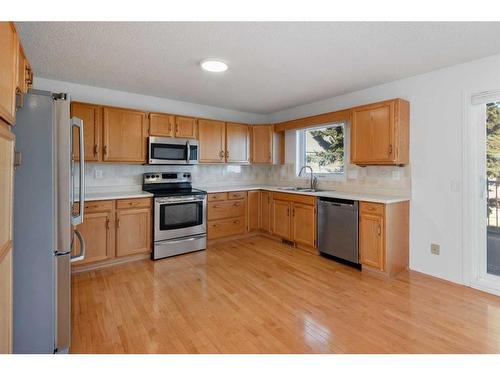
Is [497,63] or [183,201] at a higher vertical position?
[497,63]

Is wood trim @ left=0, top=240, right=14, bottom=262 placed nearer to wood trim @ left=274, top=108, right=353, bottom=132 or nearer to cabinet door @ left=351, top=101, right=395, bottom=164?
cabinet door @ left=351, top=101, right=395, bottom=164

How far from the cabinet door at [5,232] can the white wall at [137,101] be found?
2.59 m

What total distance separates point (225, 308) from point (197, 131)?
2783mm

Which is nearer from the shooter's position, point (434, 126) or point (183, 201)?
point (434, 126)

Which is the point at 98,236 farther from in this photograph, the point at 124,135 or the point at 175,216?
the point at 124,135

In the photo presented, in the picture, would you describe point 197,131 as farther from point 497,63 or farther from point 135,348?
point 497,63

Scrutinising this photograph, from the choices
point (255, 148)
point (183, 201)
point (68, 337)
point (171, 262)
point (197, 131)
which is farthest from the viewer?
point (255, 148)

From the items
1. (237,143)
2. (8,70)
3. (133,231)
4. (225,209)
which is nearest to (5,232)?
(8,70)

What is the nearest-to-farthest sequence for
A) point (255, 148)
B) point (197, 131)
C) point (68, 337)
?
point (68, 337) < point (197, 131) < point (255, 148)

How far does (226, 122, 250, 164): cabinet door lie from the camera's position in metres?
4.65

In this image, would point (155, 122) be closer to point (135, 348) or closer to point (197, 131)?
point (197, 131)

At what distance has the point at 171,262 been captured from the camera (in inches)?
140

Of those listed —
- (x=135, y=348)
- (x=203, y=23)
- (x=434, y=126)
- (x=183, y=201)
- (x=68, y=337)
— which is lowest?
(x=135, y=348)
